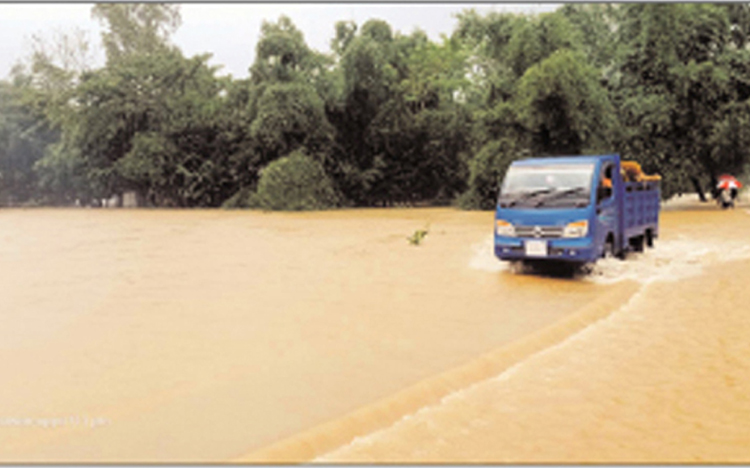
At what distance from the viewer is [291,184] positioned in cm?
3181

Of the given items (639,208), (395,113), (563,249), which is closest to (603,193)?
(563,249)

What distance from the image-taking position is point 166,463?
14.8 ft

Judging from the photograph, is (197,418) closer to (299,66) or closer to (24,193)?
(299,66)

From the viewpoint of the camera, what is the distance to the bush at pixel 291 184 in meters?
31.7

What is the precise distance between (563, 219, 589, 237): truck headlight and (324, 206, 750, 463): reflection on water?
7.65 ft

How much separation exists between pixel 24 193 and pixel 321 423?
47.1 m

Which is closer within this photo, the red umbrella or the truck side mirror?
the truck side mirror

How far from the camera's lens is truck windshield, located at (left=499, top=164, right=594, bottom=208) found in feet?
38.9

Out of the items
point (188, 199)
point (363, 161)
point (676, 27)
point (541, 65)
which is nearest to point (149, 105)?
point (188, 199)

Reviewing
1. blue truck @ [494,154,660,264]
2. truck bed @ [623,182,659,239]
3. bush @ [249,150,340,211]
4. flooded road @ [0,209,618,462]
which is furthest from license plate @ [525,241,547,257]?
bush @ [249,150,340,211]

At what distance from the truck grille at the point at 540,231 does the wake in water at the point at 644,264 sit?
100 cm

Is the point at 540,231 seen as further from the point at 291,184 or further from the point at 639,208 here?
the point at 291,184

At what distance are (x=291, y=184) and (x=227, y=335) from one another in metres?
24.2

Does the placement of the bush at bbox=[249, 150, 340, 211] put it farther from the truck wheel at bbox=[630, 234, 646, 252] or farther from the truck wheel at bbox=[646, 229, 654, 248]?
the truck wheel at bbox=[630, 234, 646, 252]
